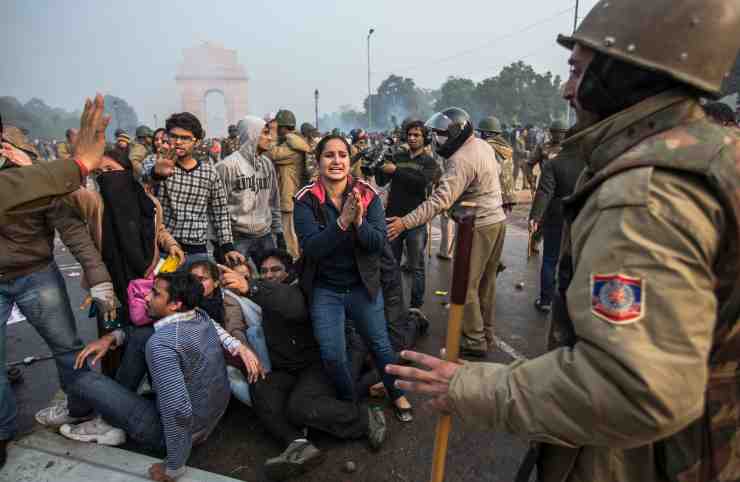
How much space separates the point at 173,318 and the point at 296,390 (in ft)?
3.08

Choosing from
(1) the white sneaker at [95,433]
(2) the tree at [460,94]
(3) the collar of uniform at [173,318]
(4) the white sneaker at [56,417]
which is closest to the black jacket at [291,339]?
(3) the collar of uniform at [173,318]

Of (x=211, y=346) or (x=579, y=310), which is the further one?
(x=211, y=346)

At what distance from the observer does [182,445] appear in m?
2.55

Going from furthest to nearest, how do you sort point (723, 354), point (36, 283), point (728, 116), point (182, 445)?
point (728, 116) < point (36, 283) < point (182, 445) < point (723, 354)

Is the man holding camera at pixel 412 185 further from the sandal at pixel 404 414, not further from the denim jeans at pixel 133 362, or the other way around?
the denim jeans at pixel 133 362

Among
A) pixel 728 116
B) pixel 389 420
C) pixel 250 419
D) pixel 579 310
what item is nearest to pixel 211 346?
pixel 250 419

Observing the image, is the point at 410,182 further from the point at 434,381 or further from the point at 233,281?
the point at 434,381

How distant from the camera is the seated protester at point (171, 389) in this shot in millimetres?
2547

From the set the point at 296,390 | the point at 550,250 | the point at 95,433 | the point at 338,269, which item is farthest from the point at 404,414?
the point at 550,250

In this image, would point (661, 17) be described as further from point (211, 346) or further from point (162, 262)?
point (162, 262)

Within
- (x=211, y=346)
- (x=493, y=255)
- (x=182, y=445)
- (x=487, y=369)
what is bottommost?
(x=182, y=445)

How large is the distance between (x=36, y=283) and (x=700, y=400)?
11.0 feet

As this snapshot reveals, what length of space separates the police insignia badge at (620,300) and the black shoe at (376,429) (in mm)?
2348

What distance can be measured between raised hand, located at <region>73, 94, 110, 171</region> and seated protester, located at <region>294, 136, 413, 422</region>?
121 centimetres
